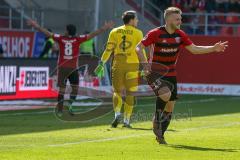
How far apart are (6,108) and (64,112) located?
2.18 m

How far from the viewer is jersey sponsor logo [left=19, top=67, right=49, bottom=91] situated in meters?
25.1

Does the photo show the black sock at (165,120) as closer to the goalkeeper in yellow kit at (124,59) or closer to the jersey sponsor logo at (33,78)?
the goalkeeper in yellow kit at (124,59)

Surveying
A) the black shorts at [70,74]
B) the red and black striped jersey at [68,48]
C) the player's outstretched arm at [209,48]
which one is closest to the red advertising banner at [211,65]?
the black shorts at [70,74]

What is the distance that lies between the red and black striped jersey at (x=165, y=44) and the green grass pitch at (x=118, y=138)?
1.33m

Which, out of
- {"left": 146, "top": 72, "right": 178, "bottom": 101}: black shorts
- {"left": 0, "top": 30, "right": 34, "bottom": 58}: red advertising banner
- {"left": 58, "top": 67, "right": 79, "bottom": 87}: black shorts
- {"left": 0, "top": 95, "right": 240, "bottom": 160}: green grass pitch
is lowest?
{"left": 0, "top": 95, "right": 240, "bottom": 160}: green grass pitch

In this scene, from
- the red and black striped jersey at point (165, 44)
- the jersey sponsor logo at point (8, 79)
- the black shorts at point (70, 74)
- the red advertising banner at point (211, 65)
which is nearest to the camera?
the red and black striped jersey at point (165, 44)

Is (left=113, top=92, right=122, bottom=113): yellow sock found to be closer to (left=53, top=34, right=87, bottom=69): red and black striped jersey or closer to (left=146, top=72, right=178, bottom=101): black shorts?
(left=53, top=34, right=87, bottom=69): red and black striped jersey

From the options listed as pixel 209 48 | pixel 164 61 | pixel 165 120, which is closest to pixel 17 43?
pixel 164 61

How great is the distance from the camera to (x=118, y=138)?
15.5 meters

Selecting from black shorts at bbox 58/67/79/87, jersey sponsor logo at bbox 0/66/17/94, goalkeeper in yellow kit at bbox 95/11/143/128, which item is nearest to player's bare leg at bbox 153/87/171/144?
goalkeeper in yellow kit at bbox 95/11/143/128

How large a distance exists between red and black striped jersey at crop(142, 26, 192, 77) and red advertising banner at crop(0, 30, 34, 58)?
16.8 metres

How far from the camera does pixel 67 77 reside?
70.2 feet

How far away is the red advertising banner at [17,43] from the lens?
3106 cm

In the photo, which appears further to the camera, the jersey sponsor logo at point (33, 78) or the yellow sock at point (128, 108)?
the jersey sponsor logo at point (33, 78)
